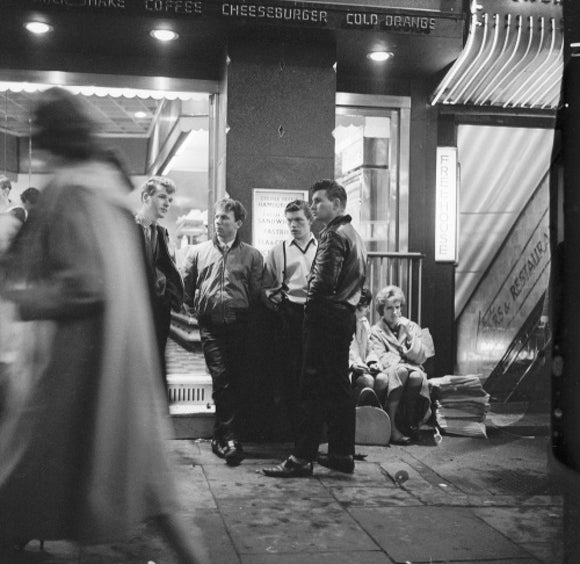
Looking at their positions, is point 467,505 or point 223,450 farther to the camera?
point 223,450

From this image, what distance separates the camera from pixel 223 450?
22.7 ft

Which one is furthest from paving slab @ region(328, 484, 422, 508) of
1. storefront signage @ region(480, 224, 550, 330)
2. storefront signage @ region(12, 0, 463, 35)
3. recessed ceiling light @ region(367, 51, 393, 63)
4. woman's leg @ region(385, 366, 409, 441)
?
storefront signage @ region(480, 224, 550, 330)

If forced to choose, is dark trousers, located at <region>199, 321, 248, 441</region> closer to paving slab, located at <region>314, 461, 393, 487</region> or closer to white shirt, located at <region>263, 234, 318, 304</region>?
white shirt, located at <region>263, 234, 318, 304</region>

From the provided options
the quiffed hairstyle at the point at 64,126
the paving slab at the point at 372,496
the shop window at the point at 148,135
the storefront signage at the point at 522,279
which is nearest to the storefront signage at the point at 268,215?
the shop window at the point at 148,135

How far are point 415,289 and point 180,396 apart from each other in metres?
2.92

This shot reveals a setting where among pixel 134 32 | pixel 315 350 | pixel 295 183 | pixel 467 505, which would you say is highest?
pixel 134 32

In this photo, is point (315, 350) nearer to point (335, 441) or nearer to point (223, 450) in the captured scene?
point (335, 441)

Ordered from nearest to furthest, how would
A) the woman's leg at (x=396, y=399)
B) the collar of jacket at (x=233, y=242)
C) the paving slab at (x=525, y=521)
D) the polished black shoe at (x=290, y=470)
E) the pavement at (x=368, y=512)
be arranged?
the pavement at (x=368, y=512), the paving slab at (x=525, y=521), the polished black shoe at (x=290, y=470), the collar of jacket at (x=233, y=242), the woman's leg at (x=396, y=399)

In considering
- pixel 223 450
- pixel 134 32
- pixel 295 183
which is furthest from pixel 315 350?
pixel 134 32

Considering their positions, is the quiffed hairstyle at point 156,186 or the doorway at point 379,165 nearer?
the quiffed hairstyle at point 156,186

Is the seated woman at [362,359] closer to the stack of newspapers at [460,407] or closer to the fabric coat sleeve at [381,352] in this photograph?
the fabric coat sleeve at [381,352]

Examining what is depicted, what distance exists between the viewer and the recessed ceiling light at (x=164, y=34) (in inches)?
305

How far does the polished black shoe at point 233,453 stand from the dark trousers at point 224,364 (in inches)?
3.5

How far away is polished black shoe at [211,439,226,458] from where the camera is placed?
22.8ft
